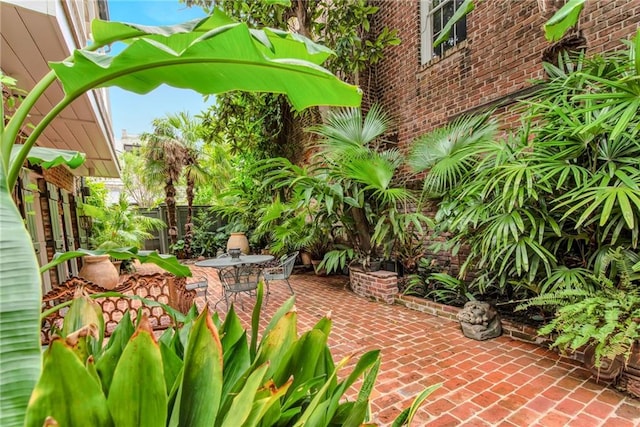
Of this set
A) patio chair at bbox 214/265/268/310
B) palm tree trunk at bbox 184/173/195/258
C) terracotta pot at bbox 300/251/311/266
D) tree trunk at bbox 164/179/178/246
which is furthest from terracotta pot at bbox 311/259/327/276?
tree trunk at bbox 164/179/178/246

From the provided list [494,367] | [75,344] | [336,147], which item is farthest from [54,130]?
[494,367]

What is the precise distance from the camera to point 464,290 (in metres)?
3.76

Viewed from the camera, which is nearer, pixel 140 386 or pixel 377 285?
pixel 140 386

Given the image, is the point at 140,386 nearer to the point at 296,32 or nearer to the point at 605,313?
the point at 605,313

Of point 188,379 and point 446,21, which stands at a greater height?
point 446,21

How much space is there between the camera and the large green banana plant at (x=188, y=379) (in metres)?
0.52

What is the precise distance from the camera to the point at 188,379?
69 centimetres

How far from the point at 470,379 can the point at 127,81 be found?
9.45 feet

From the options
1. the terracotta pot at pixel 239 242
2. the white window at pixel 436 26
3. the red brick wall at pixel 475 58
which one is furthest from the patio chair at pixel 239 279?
the white window at pixel 436 26

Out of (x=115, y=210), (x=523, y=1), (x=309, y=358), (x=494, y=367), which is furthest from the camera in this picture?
(x=115, y=210)

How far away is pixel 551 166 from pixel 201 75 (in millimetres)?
2921

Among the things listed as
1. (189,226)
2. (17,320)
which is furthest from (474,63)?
(189,226)

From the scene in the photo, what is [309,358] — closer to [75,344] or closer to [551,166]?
[75,344]

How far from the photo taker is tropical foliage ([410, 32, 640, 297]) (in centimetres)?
226
